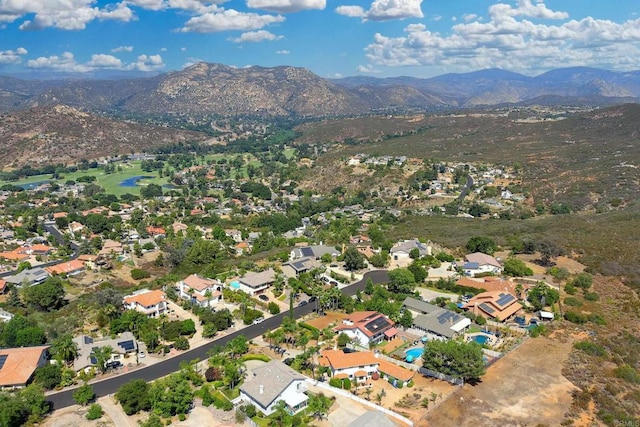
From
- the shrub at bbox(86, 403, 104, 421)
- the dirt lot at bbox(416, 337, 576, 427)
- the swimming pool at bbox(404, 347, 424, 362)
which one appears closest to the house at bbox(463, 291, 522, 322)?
the dirt lot at bbox(416, 337, 576, 427)

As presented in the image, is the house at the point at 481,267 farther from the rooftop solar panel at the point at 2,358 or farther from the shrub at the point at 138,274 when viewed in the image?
the rooftop solar panel at the point at 2,358

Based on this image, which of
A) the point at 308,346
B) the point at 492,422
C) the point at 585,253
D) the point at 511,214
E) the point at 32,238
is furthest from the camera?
the point at 511,214

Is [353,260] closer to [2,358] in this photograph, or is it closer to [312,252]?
[312,252]

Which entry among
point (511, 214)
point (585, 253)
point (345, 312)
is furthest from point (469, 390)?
point (511, 214)

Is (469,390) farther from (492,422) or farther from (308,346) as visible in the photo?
(308,346)


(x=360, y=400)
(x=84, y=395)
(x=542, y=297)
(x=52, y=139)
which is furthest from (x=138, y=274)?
(x=52, y=139)

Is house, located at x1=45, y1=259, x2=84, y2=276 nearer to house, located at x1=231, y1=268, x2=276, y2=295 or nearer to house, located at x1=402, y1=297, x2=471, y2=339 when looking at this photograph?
house, located at x1=231, y1=268, x2=276, y2=295
